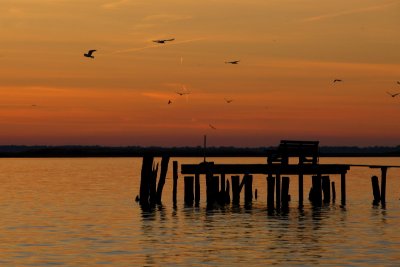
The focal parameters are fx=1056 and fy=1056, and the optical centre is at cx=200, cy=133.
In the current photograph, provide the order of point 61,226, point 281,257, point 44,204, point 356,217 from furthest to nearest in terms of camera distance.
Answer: point 44,204 → point 356,217 → point 61,226 → point 281,257

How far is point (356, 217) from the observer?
180 feet

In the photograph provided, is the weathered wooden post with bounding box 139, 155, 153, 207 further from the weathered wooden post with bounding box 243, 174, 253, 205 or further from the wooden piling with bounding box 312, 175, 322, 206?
the wooden piling with bounding box 312, 175, 322, 206

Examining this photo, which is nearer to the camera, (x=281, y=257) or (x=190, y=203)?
(x=281, y=257)

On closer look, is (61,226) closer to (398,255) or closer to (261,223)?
(261,223)

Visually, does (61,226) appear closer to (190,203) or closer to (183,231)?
(183,231)

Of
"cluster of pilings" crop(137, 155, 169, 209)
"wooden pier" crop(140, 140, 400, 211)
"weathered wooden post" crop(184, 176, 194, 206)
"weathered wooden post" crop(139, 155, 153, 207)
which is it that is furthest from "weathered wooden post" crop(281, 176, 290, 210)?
"weathered wooden post" crop(139, 155, 153, 207)

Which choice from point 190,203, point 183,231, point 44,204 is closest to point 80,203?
point 44,204

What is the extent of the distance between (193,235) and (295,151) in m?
16.2

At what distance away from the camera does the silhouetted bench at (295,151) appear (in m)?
59.4

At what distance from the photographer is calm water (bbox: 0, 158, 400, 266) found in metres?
36.6

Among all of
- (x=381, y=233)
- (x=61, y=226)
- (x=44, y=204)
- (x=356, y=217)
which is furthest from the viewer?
(x=44, y=204)

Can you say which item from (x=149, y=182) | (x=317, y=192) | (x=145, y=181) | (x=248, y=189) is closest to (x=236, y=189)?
(x=248, y=189)

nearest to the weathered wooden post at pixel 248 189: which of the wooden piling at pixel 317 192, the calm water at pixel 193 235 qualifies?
the calm water at pixel 193 235

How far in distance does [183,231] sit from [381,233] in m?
8.66
